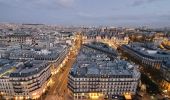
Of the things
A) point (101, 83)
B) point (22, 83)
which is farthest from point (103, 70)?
point (22, 83)

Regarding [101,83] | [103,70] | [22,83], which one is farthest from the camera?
[103,70]

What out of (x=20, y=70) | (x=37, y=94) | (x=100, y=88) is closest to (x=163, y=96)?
(x=100, y=88)

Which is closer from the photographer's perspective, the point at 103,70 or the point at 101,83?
the point at 101,83

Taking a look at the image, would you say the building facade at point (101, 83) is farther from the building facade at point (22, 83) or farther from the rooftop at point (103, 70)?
the building facade at point (22, 83)

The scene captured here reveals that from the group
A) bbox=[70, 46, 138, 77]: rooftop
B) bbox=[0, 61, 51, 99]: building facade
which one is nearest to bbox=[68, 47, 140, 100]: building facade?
bbox=[70, 46, 138, 77]: rooftop

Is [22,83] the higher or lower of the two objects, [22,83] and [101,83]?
the higher

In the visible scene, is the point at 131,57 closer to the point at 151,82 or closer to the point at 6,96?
the point at 151,82

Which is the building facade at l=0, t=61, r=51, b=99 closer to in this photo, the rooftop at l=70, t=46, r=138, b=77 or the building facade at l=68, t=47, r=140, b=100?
the building facade at l=68, t=47, r=140, b=100

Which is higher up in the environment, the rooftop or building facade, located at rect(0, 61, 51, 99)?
the rooftop

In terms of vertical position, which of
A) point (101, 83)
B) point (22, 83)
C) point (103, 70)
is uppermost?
point (103, 70)

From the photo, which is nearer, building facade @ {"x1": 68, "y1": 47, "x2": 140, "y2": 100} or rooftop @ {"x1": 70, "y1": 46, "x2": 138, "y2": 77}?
building facade @ {"x1": 68, "y1": 47, "x2": 140, "y2": 100}

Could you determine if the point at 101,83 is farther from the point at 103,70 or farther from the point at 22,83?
the point at 22,83
